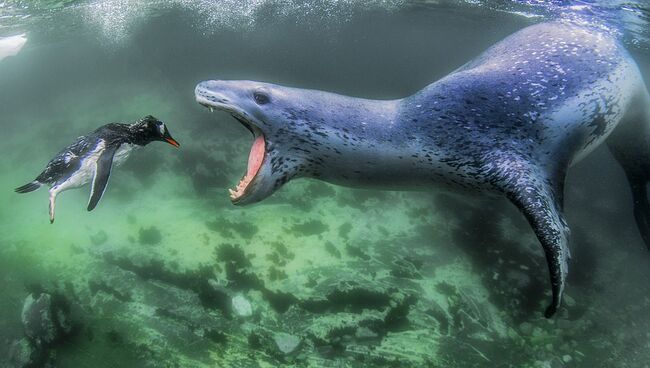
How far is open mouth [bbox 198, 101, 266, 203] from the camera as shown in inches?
113

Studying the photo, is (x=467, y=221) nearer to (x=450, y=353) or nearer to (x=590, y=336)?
(x=590, y=336)

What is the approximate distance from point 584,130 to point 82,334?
5.64 metres

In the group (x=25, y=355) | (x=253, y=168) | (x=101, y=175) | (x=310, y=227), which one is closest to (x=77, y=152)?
(x=101, y=175)

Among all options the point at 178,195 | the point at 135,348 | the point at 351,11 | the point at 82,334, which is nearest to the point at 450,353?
the point at 135,348

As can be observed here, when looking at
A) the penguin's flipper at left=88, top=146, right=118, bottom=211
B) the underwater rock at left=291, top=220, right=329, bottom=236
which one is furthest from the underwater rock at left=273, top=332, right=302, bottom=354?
the penguin's flipper at left=88, top=146, right=118, bottom=211

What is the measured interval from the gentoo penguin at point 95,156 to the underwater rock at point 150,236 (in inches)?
64.9

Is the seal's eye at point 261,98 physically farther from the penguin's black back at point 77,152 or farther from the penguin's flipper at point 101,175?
the penguin's black back at point 77,152

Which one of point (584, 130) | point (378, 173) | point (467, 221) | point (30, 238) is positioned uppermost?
point (584, 130)

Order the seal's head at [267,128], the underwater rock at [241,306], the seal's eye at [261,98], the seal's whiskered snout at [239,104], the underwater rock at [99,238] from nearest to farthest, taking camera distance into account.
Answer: the seal's whiskered snout at [239,104] < the seal's head at [267,128] < the seal's eye at [261,98] < the underwater rock at [241,306] < the underwater rock at [99,238]

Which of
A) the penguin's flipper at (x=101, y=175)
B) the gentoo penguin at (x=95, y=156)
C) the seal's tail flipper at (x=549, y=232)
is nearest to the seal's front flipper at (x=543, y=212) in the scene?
the seal's tail flipper at (x=549, y=232)

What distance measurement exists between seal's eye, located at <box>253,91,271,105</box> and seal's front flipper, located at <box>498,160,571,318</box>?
6.53ft

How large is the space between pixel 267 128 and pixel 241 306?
253 cm

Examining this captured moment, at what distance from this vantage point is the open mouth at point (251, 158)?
9.45 ft

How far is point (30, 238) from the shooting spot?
641 centimetres
